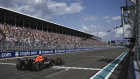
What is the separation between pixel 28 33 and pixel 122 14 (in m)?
18.6

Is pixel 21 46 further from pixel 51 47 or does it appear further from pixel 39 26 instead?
pixel 39 26

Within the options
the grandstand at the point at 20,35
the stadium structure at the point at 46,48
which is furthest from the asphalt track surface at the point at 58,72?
the grandstand at the point at 20,35

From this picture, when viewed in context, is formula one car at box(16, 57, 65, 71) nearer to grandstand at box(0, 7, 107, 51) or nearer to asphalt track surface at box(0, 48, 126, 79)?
asphalt track surface at box(0, 48, 126, 79)

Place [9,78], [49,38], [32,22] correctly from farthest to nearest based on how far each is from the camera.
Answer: [49,38] → [32,22] → [9,78]

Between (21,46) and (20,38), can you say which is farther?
(20,38)

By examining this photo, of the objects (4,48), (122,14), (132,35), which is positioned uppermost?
(122,14)

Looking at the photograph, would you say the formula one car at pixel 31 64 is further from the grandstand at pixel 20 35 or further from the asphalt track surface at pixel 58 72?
the grandstand at pixel 20 35

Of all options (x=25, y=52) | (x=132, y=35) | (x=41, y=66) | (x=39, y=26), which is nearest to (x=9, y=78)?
(x=41, y=66)

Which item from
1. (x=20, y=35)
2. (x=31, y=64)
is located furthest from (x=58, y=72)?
(x=20, y=35)

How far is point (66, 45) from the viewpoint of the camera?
3450cm

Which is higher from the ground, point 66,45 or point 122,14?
point 122,14

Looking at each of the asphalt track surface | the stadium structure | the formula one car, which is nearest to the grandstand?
the stadium structure

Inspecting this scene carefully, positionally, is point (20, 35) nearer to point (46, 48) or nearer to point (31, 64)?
point (46, 48)

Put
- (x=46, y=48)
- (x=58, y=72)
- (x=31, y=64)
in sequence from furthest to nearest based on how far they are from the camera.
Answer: (x=46, y=48)
(x=31, y=64)
(x=58, y=72)
